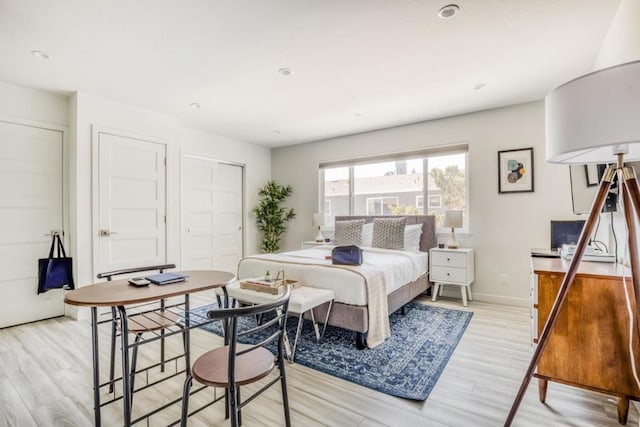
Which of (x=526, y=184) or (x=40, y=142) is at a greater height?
(x=40, y=142)

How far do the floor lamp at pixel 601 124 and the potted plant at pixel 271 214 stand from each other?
190 inches

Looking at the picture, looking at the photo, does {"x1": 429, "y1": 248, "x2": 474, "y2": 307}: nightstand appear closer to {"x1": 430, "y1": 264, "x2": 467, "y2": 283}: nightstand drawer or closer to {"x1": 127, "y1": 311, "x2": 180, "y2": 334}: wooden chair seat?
{"x1": 430, "y1": 264, "x2": 467, "y2": 283}: nightstand drawer

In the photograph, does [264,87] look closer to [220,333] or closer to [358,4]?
[358,4]

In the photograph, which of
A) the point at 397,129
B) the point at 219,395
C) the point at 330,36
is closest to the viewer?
the point at 219,395

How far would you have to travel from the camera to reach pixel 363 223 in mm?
4555

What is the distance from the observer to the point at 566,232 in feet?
10.4

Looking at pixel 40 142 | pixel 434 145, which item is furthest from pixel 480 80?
pixel 40 142

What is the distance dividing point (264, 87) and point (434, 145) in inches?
99.8

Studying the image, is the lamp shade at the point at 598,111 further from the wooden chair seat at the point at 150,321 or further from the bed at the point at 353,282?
the wooden chair seat at the point at 150,321

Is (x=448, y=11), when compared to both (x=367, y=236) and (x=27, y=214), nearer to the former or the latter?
(x=367, y=236)

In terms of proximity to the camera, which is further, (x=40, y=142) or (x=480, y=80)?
(x=40, y=142)

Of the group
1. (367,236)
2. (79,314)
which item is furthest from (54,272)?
(367,236)

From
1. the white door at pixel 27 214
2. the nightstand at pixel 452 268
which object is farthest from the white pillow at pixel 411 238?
the white door at pixel 27 214

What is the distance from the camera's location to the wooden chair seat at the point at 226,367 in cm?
132
